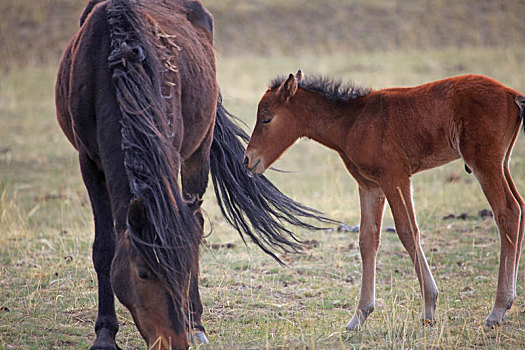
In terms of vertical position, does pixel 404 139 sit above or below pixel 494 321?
above

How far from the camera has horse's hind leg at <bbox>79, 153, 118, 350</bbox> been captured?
12.9 feet

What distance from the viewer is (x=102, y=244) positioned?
3.92m

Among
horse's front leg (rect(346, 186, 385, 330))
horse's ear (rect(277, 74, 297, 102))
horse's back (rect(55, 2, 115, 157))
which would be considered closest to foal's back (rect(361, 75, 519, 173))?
horse's front leg (rect(346, 186, 385, 330))

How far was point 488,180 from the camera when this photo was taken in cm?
435

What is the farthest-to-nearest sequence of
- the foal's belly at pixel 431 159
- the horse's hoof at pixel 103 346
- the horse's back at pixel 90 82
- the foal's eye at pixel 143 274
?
the foal's belly at pixel 431 159, the horse's hoof at pixel 103 346, the horse's back at pixel 90 82, the foal's eye at pixel 143 274

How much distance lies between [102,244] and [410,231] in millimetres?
2294

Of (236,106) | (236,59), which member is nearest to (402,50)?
(236,59)

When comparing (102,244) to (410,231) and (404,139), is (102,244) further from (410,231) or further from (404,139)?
(404,139)

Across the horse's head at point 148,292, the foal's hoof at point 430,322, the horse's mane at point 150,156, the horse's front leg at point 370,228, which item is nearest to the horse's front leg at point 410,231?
the foal's hoof at point 430,322

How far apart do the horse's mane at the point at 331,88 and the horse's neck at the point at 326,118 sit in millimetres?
47

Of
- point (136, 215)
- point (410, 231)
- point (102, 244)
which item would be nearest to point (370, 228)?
point (410, 231)

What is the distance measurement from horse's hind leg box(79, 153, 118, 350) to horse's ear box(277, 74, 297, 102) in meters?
1.77

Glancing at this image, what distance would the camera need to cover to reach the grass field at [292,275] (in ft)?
14.3

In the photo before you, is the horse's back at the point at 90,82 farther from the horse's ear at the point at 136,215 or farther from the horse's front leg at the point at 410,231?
the horse's front leg at the point at 410,231
